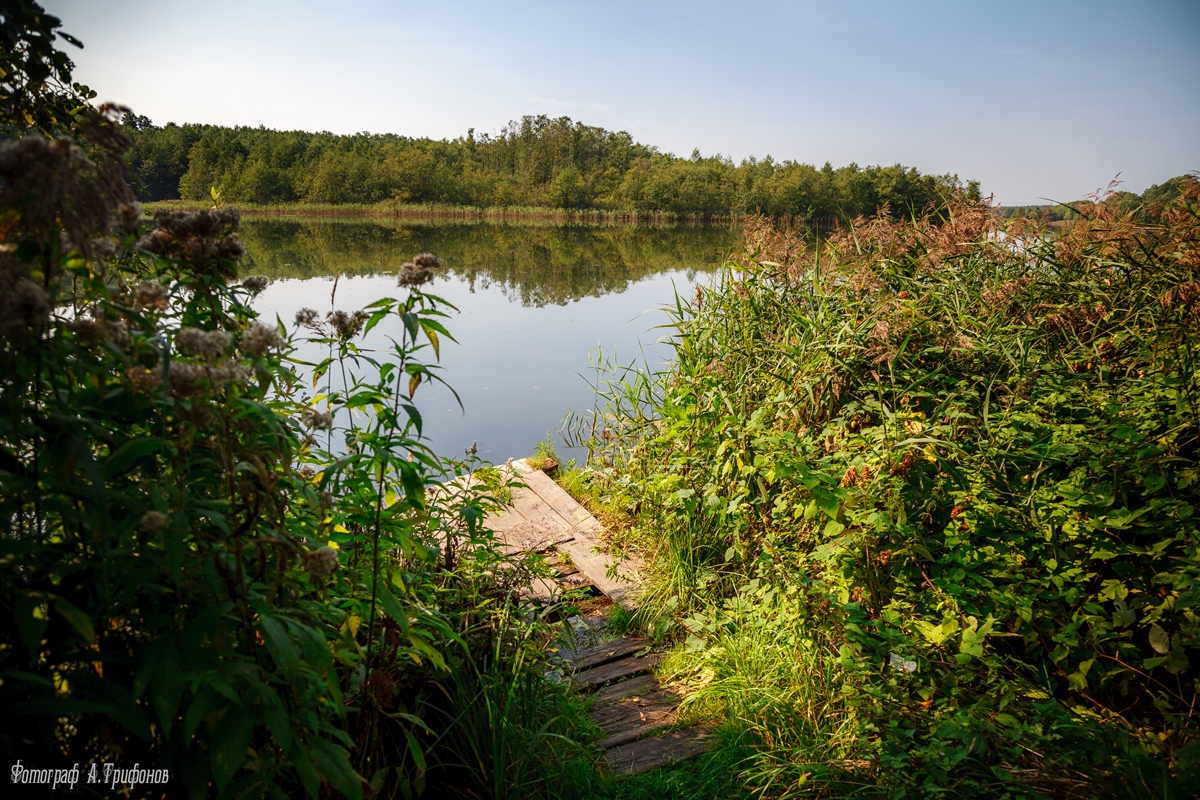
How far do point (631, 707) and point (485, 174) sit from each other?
58.0m

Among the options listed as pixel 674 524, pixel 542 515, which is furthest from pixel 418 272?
pixel 542 515

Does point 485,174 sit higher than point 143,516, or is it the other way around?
point 485,174

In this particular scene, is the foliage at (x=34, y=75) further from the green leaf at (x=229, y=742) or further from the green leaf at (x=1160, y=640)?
the green leaf at (x=1160, y=640)

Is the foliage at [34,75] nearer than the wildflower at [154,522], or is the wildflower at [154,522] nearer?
the wildflower at [154,522]

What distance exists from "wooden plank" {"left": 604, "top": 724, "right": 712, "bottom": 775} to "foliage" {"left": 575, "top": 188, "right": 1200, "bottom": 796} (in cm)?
17

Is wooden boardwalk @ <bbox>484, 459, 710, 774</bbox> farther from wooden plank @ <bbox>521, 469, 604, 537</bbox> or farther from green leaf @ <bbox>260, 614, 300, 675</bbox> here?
green leaf @ <bbox>260, 614, 300, 675</bbox>

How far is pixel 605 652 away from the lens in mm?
2936

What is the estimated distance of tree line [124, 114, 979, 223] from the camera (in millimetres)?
30156

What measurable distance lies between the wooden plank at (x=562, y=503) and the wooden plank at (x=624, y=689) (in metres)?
1.33

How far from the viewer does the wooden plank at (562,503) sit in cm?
414

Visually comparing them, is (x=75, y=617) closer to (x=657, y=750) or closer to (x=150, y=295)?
(x=150, y=295)

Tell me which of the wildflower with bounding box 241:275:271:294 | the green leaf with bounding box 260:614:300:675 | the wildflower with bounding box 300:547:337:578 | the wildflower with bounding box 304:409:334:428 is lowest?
the green leaf with bounding box 260:614:300:675

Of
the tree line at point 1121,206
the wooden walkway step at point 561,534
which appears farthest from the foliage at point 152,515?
the tree line at point 1121,206

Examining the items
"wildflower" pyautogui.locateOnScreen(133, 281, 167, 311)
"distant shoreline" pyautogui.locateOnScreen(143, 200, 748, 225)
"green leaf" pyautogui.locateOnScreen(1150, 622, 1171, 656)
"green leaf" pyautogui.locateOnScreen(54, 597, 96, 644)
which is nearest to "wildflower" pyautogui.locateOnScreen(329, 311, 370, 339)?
"wildflower" pyautogui.locateOnScreen(133, 281, 167, 311)
